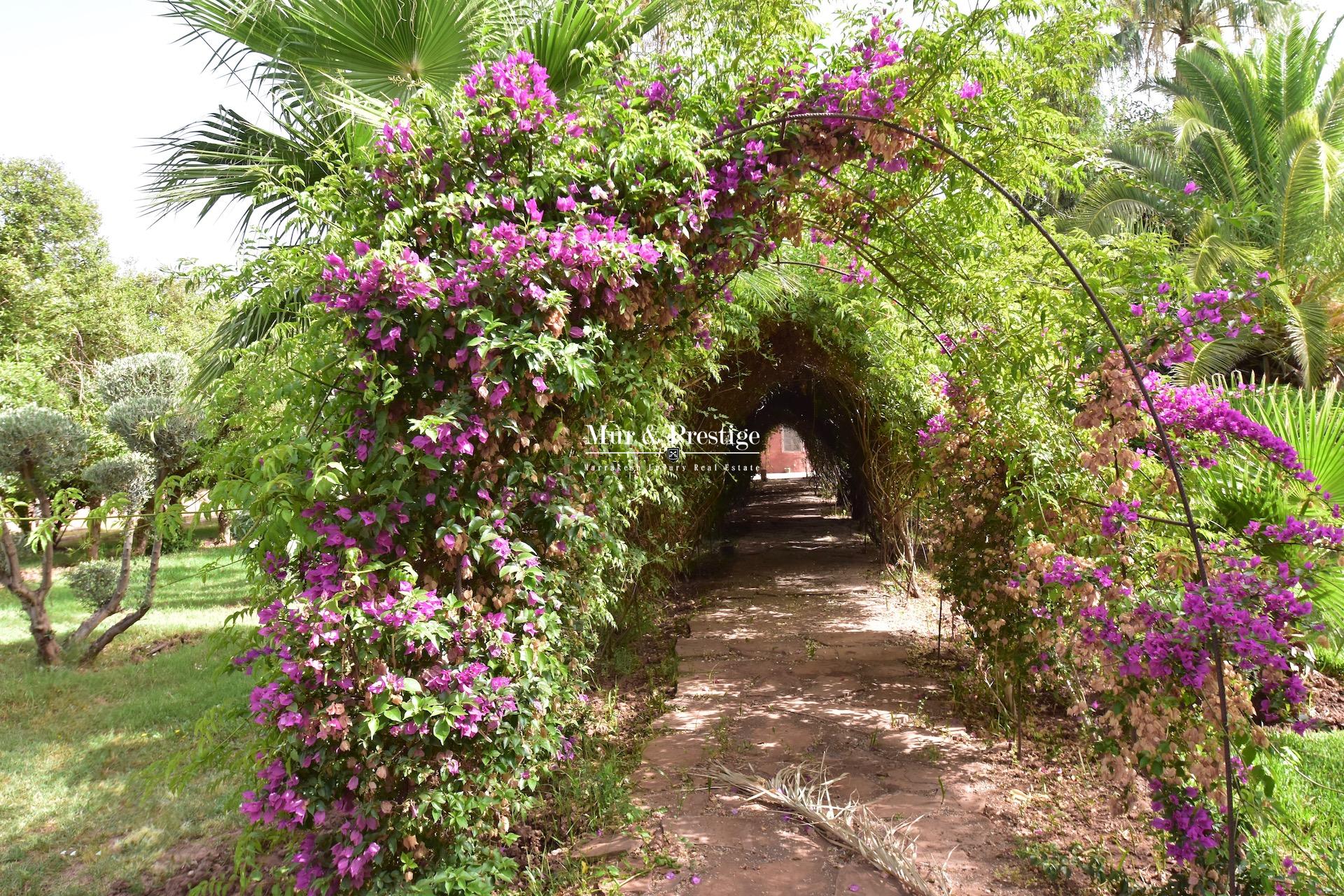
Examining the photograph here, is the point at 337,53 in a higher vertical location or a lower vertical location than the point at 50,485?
higher

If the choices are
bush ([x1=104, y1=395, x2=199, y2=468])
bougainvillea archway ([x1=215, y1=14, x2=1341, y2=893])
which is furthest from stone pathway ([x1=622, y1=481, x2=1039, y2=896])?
bush ([x1=104, y1=395, x2=199, y2=468])

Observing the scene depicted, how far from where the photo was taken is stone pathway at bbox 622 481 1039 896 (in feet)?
8.79

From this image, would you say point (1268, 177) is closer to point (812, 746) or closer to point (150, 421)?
point (812, 746)

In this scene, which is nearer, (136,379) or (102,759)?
(102,759)

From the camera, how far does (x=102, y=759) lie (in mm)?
4227

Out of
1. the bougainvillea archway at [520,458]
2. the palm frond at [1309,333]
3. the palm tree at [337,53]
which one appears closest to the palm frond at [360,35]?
the palm tree at [337,53]

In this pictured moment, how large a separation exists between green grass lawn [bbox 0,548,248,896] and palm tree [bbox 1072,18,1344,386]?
8746mm

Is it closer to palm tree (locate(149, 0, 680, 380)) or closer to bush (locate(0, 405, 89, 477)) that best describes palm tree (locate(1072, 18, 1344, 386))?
palm tree (locate(149, 0, 680, 380))

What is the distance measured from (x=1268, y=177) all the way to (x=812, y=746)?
10924mm

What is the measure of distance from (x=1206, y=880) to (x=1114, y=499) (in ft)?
4.11

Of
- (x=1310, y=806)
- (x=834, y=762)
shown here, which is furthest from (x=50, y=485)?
(x=1310, y=806)

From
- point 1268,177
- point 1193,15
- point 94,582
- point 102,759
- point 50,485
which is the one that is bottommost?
point 102,759

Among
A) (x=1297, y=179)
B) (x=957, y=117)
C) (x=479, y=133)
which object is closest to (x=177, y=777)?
(x=479, y=133)

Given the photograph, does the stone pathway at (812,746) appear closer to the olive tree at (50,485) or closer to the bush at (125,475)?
the olive tree at (50,485)
